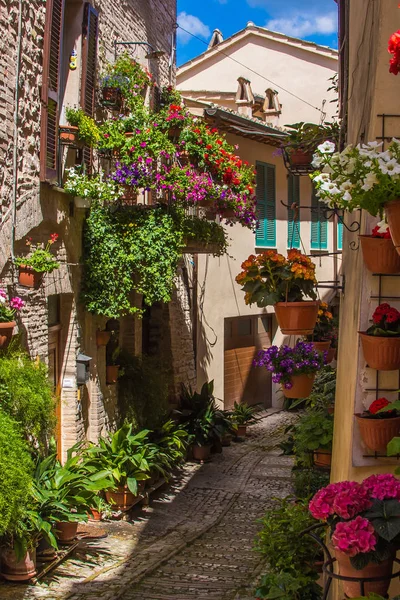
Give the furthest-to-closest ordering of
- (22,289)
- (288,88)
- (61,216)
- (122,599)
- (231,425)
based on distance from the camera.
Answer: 1. (288,88)
2. (231,425)
3. (61,216)
4. (22,289)
5. (122,599)

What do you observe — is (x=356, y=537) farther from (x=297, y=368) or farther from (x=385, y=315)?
(x=297, y=368)

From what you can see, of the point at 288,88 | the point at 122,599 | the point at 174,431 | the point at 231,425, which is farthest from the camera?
the point at 288,88

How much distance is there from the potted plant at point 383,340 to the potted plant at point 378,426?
0.22 m

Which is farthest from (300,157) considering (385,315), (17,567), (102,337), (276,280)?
(17,567)

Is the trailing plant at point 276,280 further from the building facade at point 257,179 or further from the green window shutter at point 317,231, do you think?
the green window shutter at point 317,231

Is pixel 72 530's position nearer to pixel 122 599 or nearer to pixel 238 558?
pixel 122 599

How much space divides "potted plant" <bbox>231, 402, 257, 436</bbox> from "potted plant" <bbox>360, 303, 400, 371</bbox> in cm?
1152

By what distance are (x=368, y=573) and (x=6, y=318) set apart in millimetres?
5035

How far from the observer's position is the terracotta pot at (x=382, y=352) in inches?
181

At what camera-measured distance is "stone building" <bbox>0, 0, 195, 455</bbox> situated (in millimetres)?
8344

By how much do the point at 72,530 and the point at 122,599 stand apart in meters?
1.30

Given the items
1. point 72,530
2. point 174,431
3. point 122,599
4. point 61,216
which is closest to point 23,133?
point 61,216

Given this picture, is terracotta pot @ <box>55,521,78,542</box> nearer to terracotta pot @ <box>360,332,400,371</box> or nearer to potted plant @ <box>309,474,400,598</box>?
terracotta pot @ <box>360,332,400,371</box>

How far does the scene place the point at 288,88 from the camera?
2183cm
